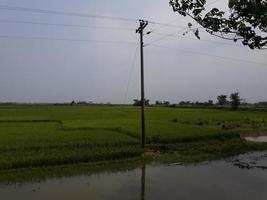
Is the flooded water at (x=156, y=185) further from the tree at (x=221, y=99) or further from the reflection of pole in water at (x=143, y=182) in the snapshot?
the tree at (x=221, y=99)

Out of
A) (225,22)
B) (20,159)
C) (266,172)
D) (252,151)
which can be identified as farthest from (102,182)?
(252,151)

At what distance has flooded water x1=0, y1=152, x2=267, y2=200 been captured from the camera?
1183cm

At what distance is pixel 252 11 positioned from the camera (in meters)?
7.12

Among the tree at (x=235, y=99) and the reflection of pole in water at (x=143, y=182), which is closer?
the reflection of pole in water at (x=143, y=182)

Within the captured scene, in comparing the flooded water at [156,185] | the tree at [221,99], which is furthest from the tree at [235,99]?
the flooded water at [156,185]

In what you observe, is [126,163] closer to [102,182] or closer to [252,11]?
[102,182]


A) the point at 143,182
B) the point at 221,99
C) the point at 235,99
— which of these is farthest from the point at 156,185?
the point at 221,99

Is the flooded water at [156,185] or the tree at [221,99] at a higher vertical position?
the tree at [221,99]

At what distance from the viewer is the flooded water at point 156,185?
38.8 ft

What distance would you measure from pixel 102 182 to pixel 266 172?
7.03 meters

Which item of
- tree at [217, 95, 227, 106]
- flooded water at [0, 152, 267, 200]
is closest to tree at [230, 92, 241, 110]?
tree at [217, 95, 227, 106]

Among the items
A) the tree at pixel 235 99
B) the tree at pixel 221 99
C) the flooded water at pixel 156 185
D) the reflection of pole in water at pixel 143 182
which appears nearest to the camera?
the flooded water at pixel 156 185

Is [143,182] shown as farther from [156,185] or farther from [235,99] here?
[235,99]

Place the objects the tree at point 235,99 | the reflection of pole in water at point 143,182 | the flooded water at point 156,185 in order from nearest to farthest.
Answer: the flooded water at point 156,185 → the reflection of pole in water at point 143,182 → the tree at point 235,99
